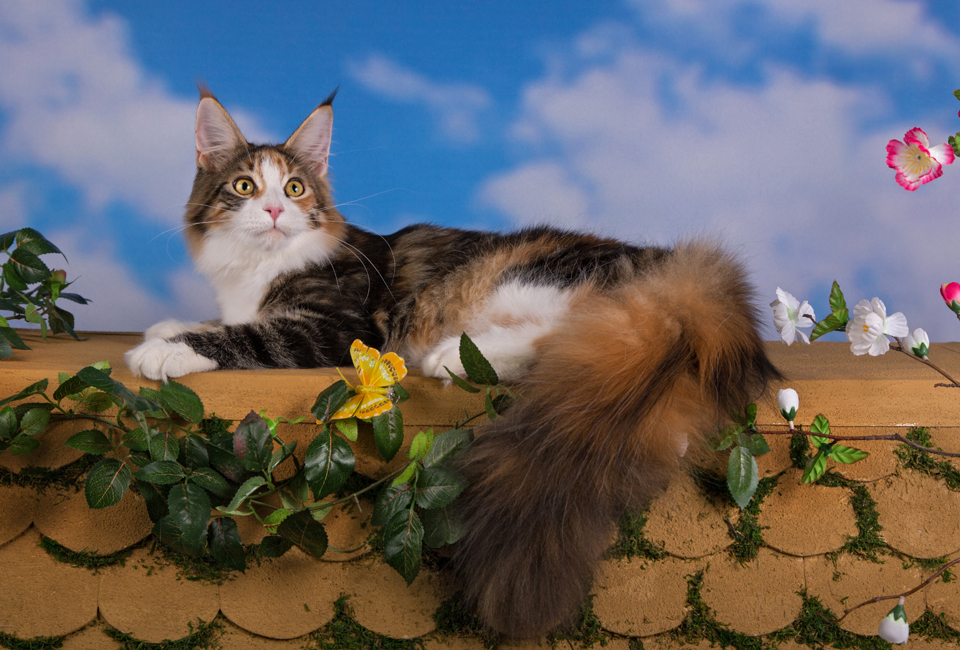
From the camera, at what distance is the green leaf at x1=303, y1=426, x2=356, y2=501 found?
107 cm

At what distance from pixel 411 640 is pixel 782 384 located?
817mm

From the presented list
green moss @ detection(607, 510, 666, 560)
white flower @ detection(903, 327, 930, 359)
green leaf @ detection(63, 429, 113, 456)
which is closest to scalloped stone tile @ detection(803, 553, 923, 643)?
green moss @ detection(607, 510, 666, 560)

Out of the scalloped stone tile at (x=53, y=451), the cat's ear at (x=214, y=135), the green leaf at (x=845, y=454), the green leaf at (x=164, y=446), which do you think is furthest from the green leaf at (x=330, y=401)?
the cat's ear at (x=214, y=135)

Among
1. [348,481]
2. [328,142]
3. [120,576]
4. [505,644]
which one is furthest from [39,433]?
[328,142]

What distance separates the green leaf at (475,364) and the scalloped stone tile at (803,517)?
55cm

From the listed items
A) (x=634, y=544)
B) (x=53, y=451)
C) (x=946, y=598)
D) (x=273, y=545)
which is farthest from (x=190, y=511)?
(x=946, y=598)

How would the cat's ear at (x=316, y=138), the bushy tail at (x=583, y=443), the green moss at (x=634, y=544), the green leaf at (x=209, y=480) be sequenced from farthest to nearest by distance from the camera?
the cat's ear at (x=316, y=138) < the green moss at (x=634, y=544) < the green leaf at (x=209, y=480) < the bushy tail at (x=583, y=443)

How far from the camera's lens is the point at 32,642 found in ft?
4.20

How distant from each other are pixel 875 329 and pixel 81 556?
4.73ft

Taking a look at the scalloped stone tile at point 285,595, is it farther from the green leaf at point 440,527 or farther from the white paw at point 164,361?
the white paw at point 164,361

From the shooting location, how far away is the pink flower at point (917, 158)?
1.10 m

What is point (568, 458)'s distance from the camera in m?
1.02

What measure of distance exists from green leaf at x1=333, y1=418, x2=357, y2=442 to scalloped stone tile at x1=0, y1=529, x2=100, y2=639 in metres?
0.57

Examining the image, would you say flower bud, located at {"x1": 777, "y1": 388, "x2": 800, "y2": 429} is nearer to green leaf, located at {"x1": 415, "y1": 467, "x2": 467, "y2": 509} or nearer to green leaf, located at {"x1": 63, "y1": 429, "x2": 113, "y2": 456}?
green leaf, located at {"x1": 415, "y1": 467, "x2": 467, "y2": 509}
